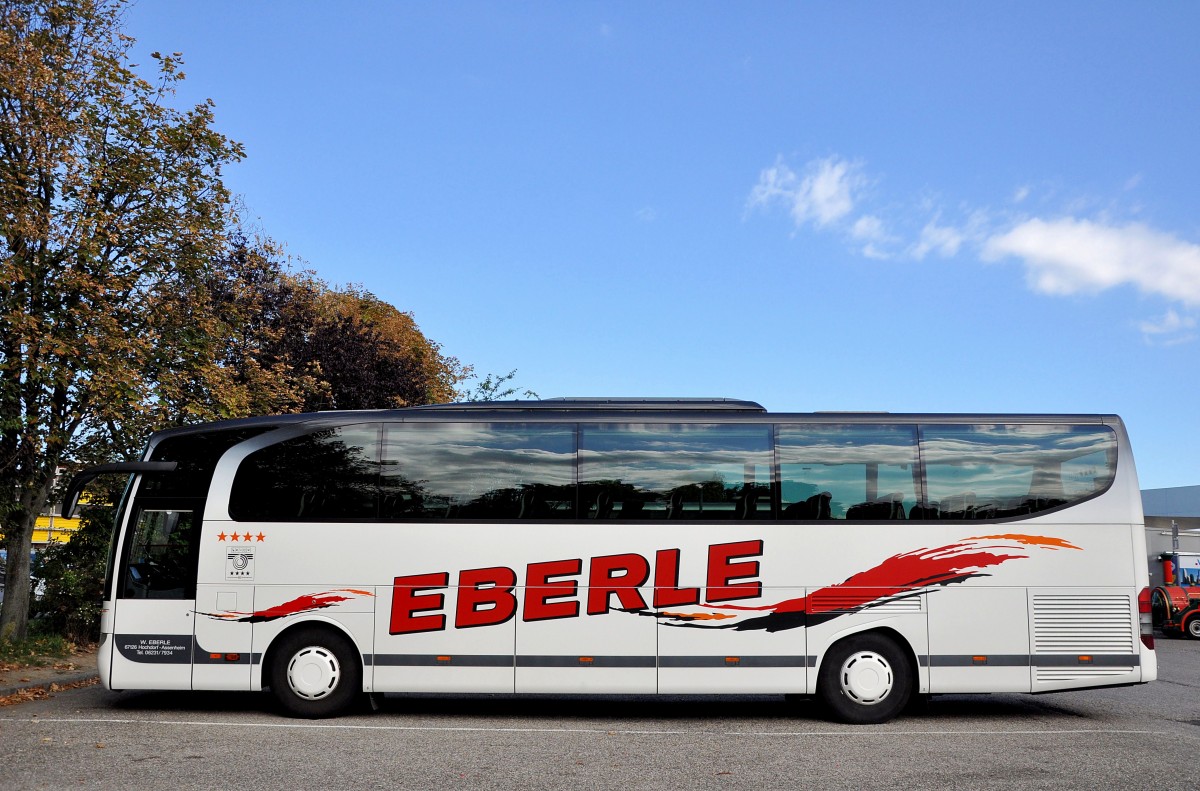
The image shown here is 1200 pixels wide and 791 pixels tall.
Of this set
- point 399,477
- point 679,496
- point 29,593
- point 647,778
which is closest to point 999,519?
point 679,496

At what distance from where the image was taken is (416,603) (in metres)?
11.1

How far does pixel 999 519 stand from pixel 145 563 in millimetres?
9446

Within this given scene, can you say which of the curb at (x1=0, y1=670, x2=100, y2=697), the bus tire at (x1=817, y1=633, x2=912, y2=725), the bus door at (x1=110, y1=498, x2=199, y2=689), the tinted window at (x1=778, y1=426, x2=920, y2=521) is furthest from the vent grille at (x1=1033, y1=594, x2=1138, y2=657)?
the curb at (x1=0, y1=670, x2=100, y2=697)

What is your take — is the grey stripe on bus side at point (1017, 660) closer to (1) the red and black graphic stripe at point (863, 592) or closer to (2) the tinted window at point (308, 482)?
(1) the red and black graphic stripe at point (863, 592)

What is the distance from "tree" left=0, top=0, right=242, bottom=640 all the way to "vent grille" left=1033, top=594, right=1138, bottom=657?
1272cm

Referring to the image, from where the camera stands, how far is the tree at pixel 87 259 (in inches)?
607

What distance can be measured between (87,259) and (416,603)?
28.7ft

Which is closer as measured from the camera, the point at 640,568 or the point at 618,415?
the point at 640,568

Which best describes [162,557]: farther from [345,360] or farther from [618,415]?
[345,360]

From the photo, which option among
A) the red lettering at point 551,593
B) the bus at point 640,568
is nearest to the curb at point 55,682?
the bus at point 640,568

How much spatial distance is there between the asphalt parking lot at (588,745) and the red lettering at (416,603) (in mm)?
1014

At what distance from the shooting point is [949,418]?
37.8ft

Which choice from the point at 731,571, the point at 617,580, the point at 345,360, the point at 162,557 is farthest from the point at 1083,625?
the point at 345,360

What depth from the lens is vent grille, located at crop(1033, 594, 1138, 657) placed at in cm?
1111
